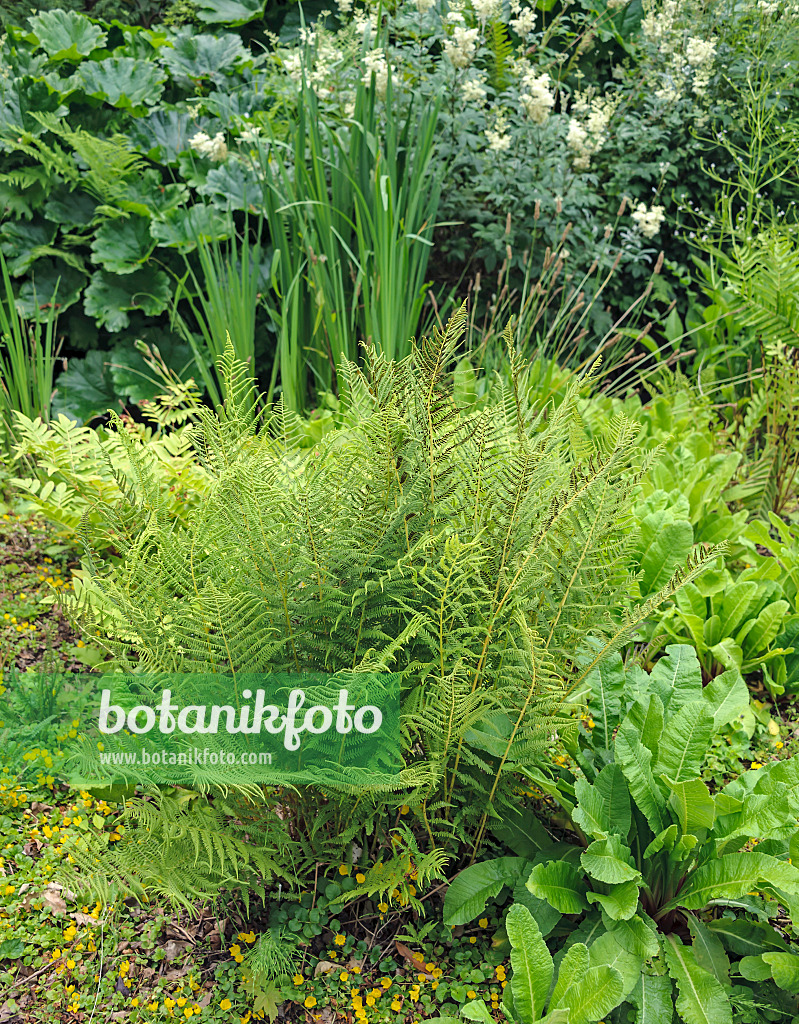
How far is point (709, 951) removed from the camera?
1526mm

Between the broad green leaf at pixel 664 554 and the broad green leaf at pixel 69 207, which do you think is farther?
the broad green leaf at pixel 69 207

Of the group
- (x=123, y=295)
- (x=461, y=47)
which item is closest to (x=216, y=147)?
(x=123, y=295)

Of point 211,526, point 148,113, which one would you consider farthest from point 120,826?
point 148,113

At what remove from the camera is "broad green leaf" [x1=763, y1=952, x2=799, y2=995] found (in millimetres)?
1403

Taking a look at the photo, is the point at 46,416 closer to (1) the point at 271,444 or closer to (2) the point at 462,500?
(1) the point at 271,444

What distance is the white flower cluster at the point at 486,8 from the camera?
12.7 ft

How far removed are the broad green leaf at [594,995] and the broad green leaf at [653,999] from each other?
0.13 m

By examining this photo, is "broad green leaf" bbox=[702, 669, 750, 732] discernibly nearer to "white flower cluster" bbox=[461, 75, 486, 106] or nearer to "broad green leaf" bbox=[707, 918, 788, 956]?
"broad green leaf" bbox=[707, 918, 788, 956]

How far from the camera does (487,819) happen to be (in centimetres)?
168

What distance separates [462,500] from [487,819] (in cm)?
68

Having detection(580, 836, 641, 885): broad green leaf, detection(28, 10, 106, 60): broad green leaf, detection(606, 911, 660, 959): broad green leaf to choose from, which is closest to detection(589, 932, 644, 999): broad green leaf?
detection(606, 911, 660, 959): broad green leaf

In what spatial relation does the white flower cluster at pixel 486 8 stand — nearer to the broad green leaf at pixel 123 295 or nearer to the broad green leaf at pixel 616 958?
the broad green leaf at pixel 123 295

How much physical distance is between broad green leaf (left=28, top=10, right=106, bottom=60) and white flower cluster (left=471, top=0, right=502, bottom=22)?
233 centimetres


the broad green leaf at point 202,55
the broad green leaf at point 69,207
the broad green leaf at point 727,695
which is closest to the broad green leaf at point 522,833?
the broad green leaf at point 727,695
